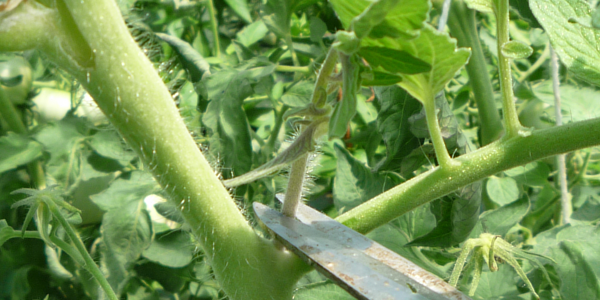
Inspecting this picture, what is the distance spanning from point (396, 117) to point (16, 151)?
56 centimetres

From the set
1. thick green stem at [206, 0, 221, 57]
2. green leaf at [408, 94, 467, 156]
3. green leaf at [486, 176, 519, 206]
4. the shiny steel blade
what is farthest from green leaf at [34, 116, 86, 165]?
green leaf at [486, 176, 519, 206]

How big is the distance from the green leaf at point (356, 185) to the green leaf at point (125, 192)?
244 millimetres

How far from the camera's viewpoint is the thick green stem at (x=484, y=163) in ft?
1.20

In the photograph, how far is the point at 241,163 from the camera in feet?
1.97

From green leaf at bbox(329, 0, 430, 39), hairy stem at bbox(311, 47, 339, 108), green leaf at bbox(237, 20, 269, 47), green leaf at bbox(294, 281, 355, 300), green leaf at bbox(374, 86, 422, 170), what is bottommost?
green leaf at bbox(294, 281, 355, 300)

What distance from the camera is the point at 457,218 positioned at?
464 mm

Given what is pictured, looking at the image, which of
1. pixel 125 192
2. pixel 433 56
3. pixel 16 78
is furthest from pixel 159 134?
A: pixel 16 78

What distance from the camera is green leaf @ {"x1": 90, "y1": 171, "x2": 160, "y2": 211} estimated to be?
1.97 feet

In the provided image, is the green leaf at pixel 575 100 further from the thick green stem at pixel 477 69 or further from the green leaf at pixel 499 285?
the green leaf at pixel 499 285

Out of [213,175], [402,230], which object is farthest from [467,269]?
[213,175]

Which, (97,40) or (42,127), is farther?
(42,127)

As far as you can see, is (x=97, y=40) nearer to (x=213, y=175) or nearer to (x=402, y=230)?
(x=213, y=175)

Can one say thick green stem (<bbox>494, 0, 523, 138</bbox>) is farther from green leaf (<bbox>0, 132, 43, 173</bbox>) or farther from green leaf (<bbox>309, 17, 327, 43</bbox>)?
green leaf (<bbox>0, 132, 43, 173</bbox>)

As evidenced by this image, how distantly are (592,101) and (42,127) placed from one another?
2.63 ft
